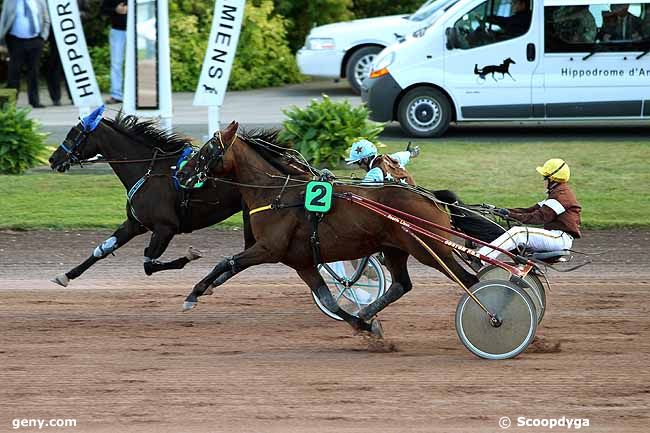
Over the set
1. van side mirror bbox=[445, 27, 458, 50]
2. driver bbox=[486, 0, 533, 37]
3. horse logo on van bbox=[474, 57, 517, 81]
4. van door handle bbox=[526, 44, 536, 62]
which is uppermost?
driver bbox=[486, 0, 533, 37]

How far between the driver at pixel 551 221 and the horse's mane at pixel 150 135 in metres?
2.84

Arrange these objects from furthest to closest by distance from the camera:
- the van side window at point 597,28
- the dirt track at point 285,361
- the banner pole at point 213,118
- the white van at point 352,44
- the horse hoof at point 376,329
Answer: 1. the white van at point 352,44
2. the van side window at point 597,28
3. the banner pole at point 213,118
4. the horse hoof at point 376,329
5. the dirt track at point 285,361

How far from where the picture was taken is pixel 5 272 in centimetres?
1084

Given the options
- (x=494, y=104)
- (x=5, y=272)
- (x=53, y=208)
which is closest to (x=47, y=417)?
(x=5, y=272)

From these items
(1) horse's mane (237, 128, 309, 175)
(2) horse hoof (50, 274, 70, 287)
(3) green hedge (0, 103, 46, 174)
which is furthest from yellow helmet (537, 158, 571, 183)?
(3) green hedge (0, 103, 46, 174)

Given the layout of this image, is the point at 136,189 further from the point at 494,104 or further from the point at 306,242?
the point at 494,104

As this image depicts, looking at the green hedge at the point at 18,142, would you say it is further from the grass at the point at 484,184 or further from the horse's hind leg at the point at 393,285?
the horse's hind leg at the point at 393,285

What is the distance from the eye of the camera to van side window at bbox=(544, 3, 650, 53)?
1609 cm

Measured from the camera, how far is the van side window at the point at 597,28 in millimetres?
16094

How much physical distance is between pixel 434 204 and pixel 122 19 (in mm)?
11712

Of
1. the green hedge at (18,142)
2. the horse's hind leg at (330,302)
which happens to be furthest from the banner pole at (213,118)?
the horse's hind leg at (330,302)

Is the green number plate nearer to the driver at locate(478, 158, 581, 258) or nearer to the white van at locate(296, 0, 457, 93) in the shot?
the driver at locate(478, 158, 581, 258)

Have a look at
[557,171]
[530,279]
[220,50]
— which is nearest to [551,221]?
[557,171]

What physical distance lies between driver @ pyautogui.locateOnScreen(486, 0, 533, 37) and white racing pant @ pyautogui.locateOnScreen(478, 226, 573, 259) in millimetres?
8750
